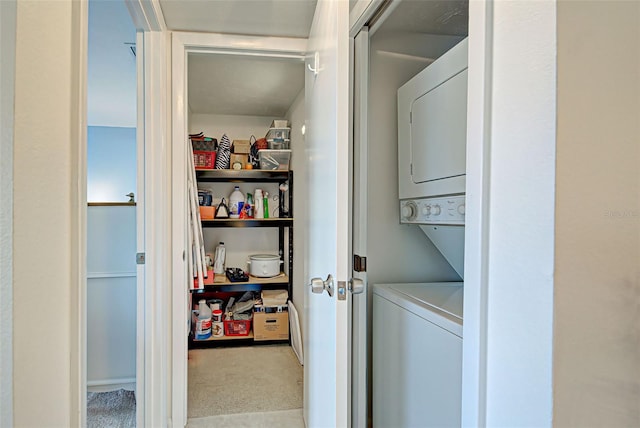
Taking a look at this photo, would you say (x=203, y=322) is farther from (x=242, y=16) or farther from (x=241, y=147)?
(x=242, y=16)

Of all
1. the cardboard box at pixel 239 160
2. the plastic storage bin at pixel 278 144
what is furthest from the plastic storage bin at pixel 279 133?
the cardboard box at pixel 239 160

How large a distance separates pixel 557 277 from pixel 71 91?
3.06ft

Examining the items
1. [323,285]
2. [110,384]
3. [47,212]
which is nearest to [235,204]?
[110,384]

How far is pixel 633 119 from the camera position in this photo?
2.11 feet

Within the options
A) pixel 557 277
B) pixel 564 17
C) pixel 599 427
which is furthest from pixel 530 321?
pixel 564 17

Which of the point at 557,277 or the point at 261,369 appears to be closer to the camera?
the point at 557,277

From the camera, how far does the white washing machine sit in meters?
1.17

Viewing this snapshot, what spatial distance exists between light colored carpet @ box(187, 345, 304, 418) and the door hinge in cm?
105

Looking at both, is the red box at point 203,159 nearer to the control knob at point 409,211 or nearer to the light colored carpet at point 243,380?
the light colored carpet at point 243,380

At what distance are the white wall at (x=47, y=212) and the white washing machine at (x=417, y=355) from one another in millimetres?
977

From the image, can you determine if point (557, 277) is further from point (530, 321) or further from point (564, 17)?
point (564, 17)

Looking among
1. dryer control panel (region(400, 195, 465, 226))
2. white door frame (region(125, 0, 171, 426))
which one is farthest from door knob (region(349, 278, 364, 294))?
white door frame (region(125, 0, 171, 426))

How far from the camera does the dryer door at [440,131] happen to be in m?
1.32

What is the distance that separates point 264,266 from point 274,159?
0.97 meters
